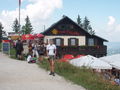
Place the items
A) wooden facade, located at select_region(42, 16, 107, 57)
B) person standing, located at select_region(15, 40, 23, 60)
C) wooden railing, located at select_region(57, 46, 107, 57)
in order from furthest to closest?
1. wooden facade, located at select_region(42, 16, 107, 57)
2. wooden railing, located at select_region(57, 46, 107, 57)
3. person standing, located at select_region(15, 40, 23, 60)

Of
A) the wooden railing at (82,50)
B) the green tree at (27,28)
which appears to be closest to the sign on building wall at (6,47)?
the wooden railing at (82,50)

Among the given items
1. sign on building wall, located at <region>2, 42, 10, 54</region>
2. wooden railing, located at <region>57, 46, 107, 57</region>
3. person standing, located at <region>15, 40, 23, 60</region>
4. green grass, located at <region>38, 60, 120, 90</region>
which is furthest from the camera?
wooden railing, located at <region>57, 46, 107, 57</region>

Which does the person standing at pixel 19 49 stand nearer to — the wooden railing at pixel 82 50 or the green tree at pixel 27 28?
the wooden railing at pixel 82 50

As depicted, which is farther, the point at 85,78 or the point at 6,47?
the point at 6,47

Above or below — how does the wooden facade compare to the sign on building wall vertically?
above

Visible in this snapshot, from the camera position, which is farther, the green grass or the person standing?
the person standing

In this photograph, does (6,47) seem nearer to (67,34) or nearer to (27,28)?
(67,34)

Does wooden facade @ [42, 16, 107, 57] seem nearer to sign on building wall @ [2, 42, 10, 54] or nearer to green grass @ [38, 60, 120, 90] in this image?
sign on building wall @ [2, 42, 10, 54]

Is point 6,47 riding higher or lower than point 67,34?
lower

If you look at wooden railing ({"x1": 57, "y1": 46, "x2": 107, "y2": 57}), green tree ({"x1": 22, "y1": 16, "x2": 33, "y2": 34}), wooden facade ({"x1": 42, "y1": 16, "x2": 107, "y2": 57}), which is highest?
green tree ({"x1": 22, "y1": 16, "x2": 33, "y2": 34})

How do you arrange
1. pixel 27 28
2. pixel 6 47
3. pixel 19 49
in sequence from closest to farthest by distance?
pixel 19 49, pixel 6 47, pixel 27 28

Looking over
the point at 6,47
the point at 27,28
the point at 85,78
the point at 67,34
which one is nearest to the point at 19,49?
the point at 6,47

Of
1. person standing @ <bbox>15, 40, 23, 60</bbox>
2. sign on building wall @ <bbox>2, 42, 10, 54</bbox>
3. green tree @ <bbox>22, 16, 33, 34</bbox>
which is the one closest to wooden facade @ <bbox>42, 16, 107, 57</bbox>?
sign on building wall @ <bbox>2, 42, 10, 54</bbox>

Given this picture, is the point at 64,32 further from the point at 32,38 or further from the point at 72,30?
the point at 32,38
